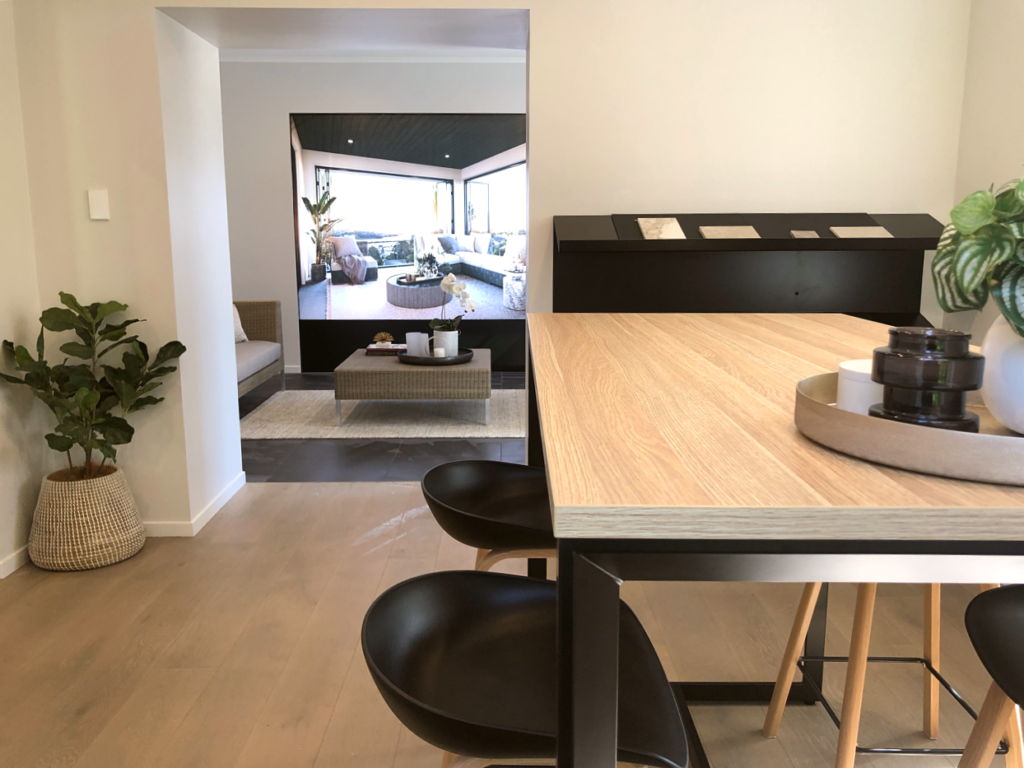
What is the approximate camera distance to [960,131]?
11.2ft

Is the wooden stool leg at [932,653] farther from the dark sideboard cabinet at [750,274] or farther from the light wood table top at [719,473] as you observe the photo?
the dark sideboard cabinet at [750,274]

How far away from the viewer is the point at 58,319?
2953mm

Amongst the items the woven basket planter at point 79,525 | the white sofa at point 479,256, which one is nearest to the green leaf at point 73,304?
the woven basket planter at point 79,525

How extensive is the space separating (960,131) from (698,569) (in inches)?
137

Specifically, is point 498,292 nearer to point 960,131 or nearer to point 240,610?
point 960,131

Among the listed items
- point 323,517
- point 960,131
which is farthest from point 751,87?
point 323,517

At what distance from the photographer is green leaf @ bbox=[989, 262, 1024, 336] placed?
800 mm

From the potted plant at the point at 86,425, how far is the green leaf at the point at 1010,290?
9.68 feet

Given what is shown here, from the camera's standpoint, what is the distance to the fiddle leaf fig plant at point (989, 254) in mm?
771

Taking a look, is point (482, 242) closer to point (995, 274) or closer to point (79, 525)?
point (79, 525)

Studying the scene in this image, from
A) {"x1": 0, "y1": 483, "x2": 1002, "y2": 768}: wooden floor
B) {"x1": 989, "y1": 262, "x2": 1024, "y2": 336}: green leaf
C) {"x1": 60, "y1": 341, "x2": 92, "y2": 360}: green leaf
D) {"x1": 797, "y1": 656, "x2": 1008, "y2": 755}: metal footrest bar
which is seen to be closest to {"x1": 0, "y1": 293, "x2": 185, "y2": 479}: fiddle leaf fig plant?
{"x1": 60, "y1": 341, "x2": 92, "y2": 360}: green leaf

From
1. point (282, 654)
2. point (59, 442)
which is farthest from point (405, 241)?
point (282, 654)

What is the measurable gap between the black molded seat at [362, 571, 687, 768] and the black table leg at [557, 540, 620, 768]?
16cm

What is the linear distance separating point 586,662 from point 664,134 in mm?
3060
